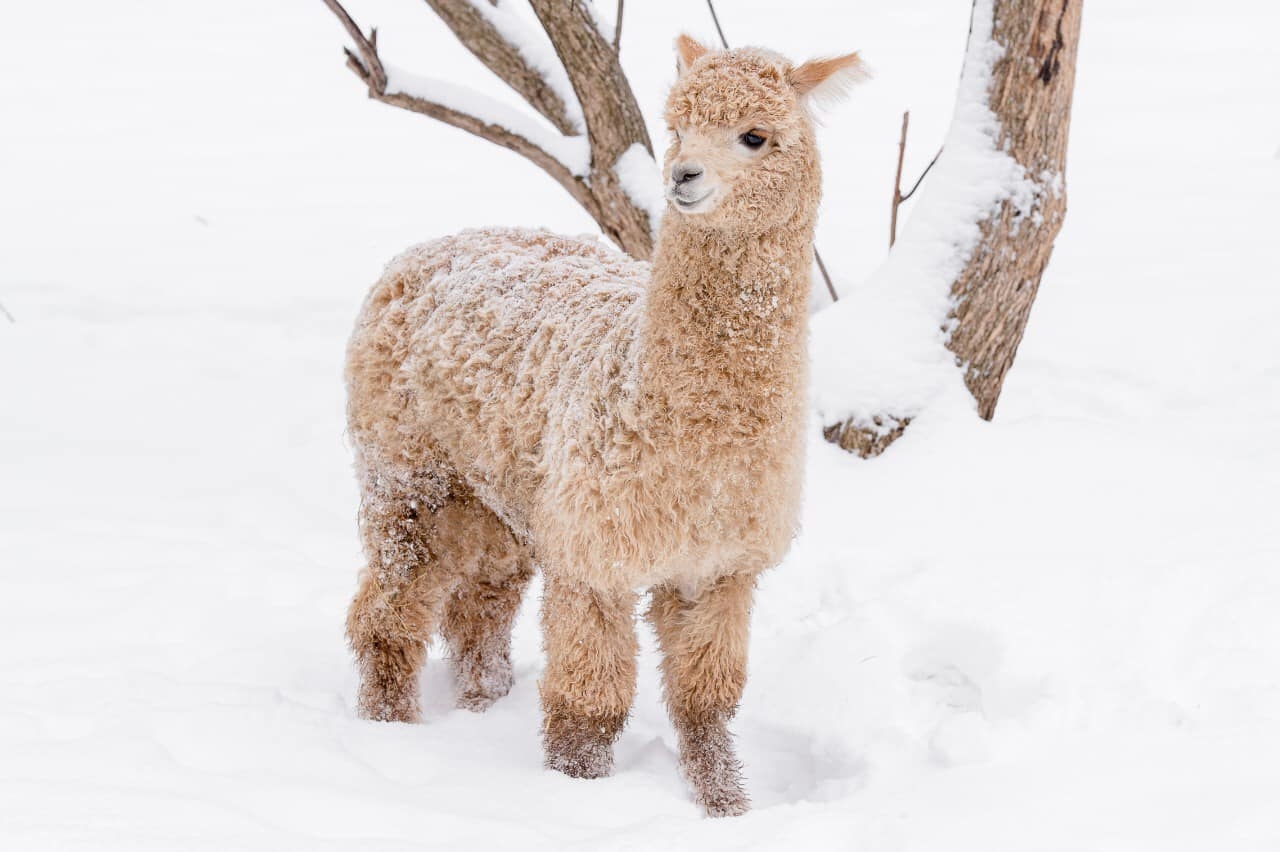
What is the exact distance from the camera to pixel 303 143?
12.8 metres

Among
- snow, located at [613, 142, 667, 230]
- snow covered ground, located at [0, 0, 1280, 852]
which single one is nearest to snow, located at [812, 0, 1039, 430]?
snow covered ground, located at [0, 0, 1280, 852]

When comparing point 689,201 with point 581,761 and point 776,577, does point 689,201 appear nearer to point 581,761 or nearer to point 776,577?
point 581,761

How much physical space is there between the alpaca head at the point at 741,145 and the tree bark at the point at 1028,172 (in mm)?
2123

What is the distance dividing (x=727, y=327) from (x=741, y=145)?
1.34ft

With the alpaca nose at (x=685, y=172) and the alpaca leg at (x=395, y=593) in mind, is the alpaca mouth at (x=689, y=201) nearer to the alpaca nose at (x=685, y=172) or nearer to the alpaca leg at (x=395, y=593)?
the alpaca nose at (x=685, y=172)

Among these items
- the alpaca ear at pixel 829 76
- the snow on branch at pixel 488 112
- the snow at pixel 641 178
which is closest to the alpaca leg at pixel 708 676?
the alpaca ear at pixel 829 76

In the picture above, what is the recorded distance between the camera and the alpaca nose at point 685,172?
8.93 feet

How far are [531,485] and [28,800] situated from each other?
1353mm

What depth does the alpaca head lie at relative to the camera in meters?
2.77

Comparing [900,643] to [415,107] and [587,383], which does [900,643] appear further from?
[415,107]

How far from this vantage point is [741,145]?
2.83 m

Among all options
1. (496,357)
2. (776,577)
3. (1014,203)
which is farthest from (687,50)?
(1014,203)

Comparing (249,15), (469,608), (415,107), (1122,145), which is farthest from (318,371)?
(249,15)

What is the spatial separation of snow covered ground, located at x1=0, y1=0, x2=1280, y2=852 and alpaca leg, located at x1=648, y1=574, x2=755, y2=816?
0.42ft
